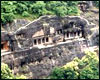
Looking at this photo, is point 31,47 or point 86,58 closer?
point 31,47

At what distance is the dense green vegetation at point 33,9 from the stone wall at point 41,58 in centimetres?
252

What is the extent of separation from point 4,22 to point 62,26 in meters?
4.88

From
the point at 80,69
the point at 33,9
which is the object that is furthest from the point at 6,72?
the point at 80,69

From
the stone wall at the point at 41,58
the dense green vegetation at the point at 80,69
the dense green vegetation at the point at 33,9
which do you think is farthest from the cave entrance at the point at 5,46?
the dense green vegetation at the point at 80,69

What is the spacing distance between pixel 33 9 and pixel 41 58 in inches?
149

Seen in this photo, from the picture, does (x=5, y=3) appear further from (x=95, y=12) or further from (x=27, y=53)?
(x=95, y=12)

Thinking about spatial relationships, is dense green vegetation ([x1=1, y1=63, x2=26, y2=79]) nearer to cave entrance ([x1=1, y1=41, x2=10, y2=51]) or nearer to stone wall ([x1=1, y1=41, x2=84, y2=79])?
stone wall ([x1=1, y1=41, x2=84, y2=79])

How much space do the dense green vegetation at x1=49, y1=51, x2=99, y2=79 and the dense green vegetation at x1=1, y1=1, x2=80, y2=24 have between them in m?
3.85

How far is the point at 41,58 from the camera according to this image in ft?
79.7

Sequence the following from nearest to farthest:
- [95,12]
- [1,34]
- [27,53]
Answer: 1. [1,34]
2. [27,53]
3. [95,12]

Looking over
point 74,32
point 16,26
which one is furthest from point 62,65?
point 16,26

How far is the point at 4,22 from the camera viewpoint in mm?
22812

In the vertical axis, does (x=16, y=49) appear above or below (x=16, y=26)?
below

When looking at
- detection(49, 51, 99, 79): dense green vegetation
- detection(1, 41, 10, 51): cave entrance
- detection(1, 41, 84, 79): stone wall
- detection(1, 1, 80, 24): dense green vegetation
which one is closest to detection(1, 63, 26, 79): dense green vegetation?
detection(1, 41, 84, 79): stone wall
